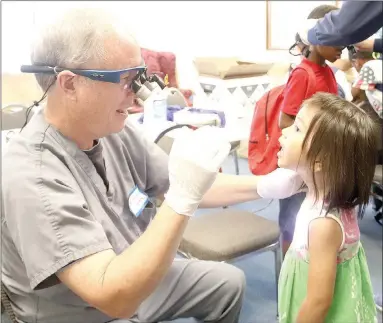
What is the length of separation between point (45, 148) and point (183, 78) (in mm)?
1407

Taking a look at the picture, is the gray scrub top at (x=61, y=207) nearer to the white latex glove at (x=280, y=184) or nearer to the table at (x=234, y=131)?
the table at (x=234, y=131)

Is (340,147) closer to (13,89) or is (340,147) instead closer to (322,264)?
(322,264)

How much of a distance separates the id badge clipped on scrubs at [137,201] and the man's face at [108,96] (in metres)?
0.19

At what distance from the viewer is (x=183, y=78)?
2.26 metres

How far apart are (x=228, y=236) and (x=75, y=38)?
2.88ft

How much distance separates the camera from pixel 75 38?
2.95 ft

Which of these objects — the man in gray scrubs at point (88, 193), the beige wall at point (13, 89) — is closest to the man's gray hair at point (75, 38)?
the man in gray scrubs at point (88, 193)

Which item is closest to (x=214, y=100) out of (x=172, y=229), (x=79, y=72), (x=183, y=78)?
(x=183, y=78)

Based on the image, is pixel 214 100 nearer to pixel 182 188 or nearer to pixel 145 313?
pixel 145 313

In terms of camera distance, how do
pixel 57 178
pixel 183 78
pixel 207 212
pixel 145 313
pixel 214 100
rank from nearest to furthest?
pixel 57 178 < pixel 145 313 < pixel 207 212 < pixel 214 100 < pixel 183 78

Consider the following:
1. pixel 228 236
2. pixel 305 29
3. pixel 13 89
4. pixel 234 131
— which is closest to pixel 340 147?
pixel 305 29

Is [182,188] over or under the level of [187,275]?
over

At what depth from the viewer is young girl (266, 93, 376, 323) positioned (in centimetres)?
83

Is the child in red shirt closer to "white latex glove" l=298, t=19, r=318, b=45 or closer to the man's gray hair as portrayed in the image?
"white latex glove" l=298, t=19, r=318, b=45
